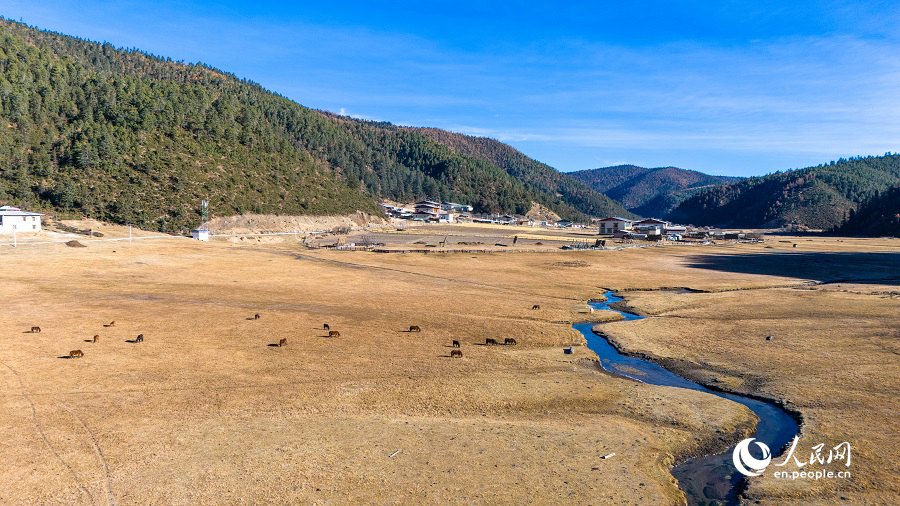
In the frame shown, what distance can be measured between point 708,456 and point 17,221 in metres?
95.6

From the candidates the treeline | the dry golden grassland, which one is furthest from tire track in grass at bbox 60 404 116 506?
the treeline

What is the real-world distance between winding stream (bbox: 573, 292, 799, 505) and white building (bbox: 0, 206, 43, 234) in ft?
281

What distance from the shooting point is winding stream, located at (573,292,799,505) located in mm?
16234

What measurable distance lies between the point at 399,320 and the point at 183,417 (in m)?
19.8

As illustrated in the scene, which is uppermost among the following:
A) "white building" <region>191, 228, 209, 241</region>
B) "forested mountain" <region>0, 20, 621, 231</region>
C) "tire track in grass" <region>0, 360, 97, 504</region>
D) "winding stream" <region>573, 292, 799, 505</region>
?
A: "forested mountain" <region>0, 20, 621, 231</region>

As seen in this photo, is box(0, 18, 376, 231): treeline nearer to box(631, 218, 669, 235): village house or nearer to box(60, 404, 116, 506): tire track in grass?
box(631, 218, 669, 235): village house

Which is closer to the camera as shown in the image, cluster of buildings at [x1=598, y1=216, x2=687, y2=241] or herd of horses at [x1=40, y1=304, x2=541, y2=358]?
herd of horses at [x1=40, y1=304, x2=541, y2=358]

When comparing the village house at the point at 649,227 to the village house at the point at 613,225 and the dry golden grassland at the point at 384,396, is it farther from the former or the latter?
the dry golden grassland at the point at 384,396

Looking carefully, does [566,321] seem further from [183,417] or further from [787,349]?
[183,417]

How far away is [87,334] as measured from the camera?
31219mm

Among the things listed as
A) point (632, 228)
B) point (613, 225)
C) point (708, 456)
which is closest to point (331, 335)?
point (708, 456)

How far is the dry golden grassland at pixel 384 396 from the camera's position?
15.5m

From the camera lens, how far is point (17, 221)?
77.8 metres

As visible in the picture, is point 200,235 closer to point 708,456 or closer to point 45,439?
point 45,439
